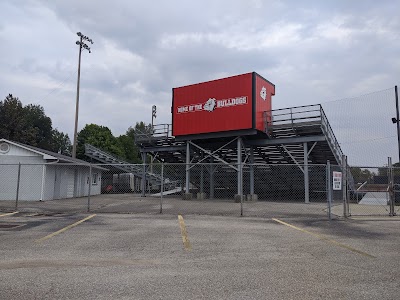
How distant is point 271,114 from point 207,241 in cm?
1678

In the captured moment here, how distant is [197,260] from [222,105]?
18.3m

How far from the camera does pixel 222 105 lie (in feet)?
78.4

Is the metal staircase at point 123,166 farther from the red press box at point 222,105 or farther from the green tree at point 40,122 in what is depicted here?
the green tree at point 40,122

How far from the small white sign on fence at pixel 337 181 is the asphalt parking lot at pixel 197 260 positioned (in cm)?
206

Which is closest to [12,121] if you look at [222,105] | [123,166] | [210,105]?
[123,166]

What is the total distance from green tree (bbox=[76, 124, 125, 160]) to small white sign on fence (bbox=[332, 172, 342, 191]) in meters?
47.1

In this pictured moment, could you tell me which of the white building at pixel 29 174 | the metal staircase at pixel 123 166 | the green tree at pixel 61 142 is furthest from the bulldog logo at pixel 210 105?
the green tree at pixel 61 142

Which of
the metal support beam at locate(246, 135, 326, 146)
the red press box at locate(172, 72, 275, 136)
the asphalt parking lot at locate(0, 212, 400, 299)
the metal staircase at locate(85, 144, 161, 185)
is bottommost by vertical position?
the asphalt parking lot at locate(0, 212, 400, 299)

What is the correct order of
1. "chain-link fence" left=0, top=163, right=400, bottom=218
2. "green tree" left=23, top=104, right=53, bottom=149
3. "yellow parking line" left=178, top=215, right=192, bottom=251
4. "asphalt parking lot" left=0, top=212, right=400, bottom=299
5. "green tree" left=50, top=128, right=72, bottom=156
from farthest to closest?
"green tree" left=50, top=128, right=72, bottom=156, "green tree" left=23, top=104, right=53, bottom=149, "chain-link fence" left=0, top=163, right=400, bottom=218, "yellow parking line" left=178, top=215, right=192, bottom=251, "asphalt parking lot" left=0, top=212, right=400, bottom=299

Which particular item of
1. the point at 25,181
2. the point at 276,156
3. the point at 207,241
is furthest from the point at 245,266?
the point at 276,156

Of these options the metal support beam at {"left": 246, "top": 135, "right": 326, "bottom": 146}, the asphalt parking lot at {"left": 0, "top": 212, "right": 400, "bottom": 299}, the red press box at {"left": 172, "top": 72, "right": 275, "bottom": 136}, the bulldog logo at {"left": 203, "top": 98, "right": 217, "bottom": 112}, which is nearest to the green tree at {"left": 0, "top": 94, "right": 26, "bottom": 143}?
the red press box at {"left": 172, "top": 72, "right": 275, "bottom": 136}

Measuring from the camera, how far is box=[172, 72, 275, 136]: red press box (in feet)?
74.5

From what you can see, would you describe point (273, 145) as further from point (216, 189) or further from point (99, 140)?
point (99, 140)

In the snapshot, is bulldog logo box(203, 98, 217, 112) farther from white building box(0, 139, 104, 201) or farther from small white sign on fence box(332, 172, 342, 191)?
small white sign on fence box(332, 172, 342, 191)
